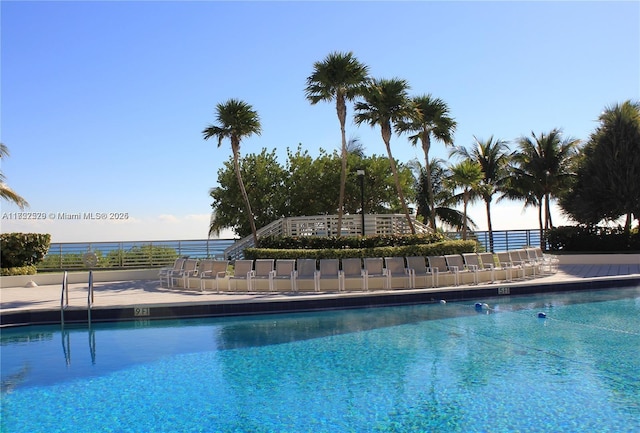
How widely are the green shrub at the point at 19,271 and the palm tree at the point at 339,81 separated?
1098 centimetres

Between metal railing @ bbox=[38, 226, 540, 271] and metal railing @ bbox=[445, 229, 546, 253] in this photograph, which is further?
metal railing @ bbox=[445, 229, 546, 253]

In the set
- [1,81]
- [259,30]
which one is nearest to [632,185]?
[259,30]

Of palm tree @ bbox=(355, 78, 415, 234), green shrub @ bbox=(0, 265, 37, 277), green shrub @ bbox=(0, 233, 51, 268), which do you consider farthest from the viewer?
palm tree @ bbox=(355, 78, 415, 234)

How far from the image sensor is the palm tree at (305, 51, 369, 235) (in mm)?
18392

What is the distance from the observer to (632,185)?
73.8 ft

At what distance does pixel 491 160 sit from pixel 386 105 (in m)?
11.5

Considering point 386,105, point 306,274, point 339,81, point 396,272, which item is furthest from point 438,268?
point 339,81

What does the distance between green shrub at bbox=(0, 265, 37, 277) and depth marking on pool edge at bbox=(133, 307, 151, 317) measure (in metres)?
8.77

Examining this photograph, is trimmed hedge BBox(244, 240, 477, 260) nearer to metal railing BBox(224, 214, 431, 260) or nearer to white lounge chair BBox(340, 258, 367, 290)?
white lounge chair BBox(340, 258, 367, 290)

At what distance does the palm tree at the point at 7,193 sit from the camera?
18375 mm

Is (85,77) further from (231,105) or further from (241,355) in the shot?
(241,355)

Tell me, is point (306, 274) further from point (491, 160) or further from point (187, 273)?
point (491, 160)

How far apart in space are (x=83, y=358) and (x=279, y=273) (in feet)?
19.5

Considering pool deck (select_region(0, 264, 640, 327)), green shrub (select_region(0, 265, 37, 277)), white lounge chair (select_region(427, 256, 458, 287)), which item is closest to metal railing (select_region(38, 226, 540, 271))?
green shrub (select_region(0, 265, 37, 277))
